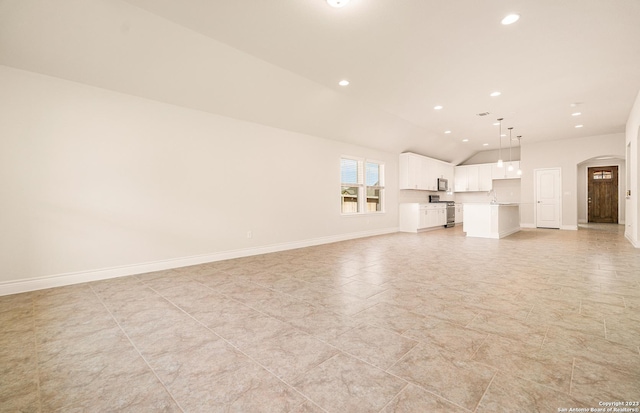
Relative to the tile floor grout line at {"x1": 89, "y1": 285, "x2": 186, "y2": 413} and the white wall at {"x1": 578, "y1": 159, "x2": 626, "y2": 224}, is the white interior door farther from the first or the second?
the tile floor grout line at {"x1": 89, "y1": 285, "x2": 186, "y2": 413}

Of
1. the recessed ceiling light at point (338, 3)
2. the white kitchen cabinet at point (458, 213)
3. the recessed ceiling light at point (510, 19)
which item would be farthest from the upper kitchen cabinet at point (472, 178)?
the recessed ceiling light at point (338, 3)

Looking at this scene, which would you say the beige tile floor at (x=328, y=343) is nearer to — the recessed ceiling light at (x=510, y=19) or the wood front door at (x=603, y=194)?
the recessed ceiling light at (x=510, y=19)

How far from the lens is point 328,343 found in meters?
2.01

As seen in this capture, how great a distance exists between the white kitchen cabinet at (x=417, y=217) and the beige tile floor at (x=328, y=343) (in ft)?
17.4

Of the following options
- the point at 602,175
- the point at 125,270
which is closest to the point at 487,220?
the point at 125,270

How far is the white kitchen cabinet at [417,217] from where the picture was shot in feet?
30.0

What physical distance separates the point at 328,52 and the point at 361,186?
471 centimetres

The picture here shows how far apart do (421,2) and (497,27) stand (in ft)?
3.76

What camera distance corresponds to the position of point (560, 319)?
7.71 feet

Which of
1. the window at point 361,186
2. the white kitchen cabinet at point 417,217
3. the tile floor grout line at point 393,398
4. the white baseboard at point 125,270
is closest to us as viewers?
the tile floor grout line at point 393,398

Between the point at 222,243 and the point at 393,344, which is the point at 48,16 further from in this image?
the point at 393,344

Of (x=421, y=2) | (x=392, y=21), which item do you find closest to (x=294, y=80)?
(x=392, y=21)

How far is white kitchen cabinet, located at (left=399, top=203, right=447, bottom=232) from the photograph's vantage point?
9.13 meters

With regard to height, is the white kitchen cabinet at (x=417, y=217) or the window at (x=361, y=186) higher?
the window at (x=361, y=186)
